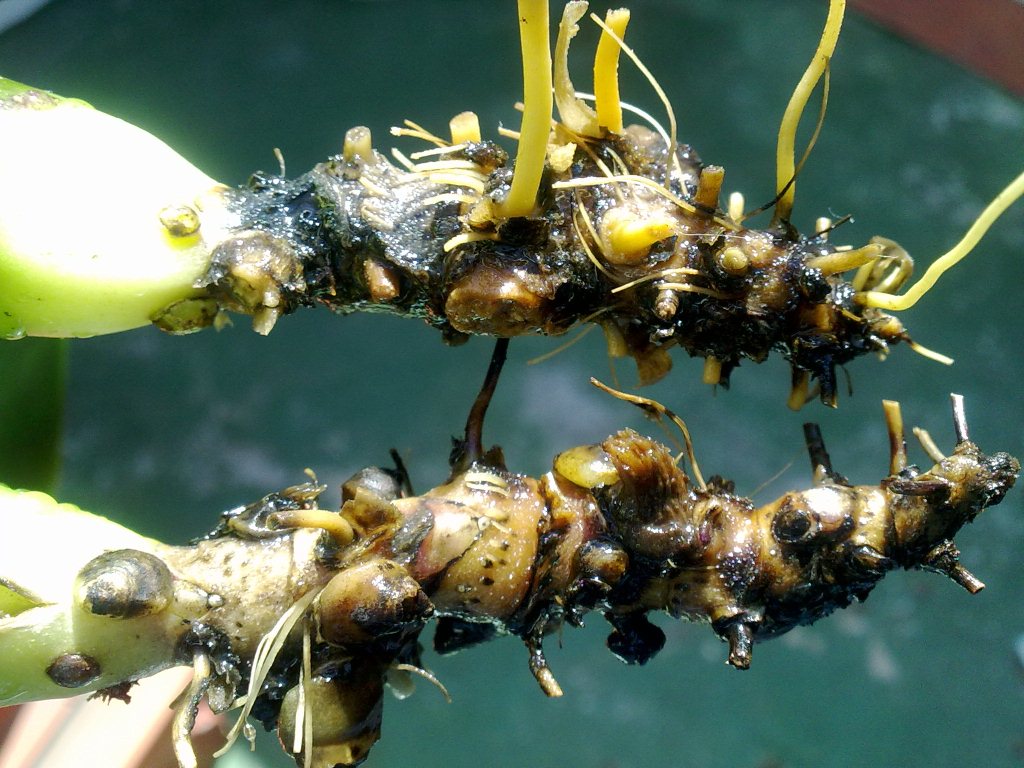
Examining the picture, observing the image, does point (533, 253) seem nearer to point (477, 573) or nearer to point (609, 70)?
point (609, 70)

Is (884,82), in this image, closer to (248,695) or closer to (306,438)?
(306,438)

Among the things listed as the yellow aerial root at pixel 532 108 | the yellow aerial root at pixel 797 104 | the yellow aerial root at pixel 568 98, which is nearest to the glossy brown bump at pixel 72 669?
the yellow aerial root at pixel 532 108

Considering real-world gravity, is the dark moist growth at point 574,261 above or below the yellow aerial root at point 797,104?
below

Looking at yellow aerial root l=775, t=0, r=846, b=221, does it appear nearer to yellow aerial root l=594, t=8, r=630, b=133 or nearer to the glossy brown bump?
yellow aerial root l=594, t=8, r=630, b=133

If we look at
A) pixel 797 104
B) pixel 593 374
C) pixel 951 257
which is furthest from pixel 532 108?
pixel 593 374

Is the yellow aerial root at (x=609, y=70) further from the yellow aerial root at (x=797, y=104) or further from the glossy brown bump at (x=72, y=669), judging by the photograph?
the glossy brown bump at (x=72, y=669)

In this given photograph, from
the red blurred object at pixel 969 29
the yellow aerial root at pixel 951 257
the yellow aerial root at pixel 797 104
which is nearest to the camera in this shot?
the yellow aerial root at pixel 951 257

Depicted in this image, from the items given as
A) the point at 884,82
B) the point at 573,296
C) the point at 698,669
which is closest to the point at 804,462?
the point at 698,669
